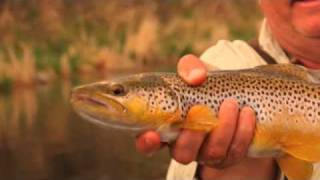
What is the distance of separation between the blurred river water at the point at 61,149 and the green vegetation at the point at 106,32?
0.95 meters

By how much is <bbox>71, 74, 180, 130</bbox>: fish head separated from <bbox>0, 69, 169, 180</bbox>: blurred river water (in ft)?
7.98

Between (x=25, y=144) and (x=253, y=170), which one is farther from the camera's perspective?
(x=25, y=144)

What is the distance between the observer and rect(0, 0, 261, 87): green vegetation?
6.65m

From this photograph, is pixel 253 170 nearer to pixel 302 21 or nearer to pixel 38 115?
pixel 302 21

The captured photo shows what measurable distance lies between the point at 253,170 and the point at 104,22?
6.12 meters

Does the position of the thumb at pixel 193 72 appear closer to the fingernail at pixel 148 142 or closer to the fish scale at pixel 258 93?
the fish scale at pixel 258 93

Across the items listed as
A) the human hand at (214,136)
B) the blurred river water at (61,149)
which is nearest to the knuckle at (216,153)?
the human hand at (214,136)

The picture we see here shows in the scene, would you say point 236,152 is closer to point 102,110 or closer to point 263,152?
point 263,152

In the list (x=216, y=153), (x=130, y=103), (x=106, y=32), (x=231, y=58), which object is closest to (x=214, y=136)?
(x=216, y=153)

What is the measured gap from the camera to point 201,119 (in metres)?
1.33

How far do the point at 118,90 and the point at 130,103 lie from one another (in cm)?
3

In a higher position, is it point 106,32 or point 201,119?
point 201,119

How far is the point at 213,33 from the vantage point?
720 centimetres

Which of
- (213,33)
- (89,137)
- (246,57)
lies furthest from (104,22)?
(246,57)
